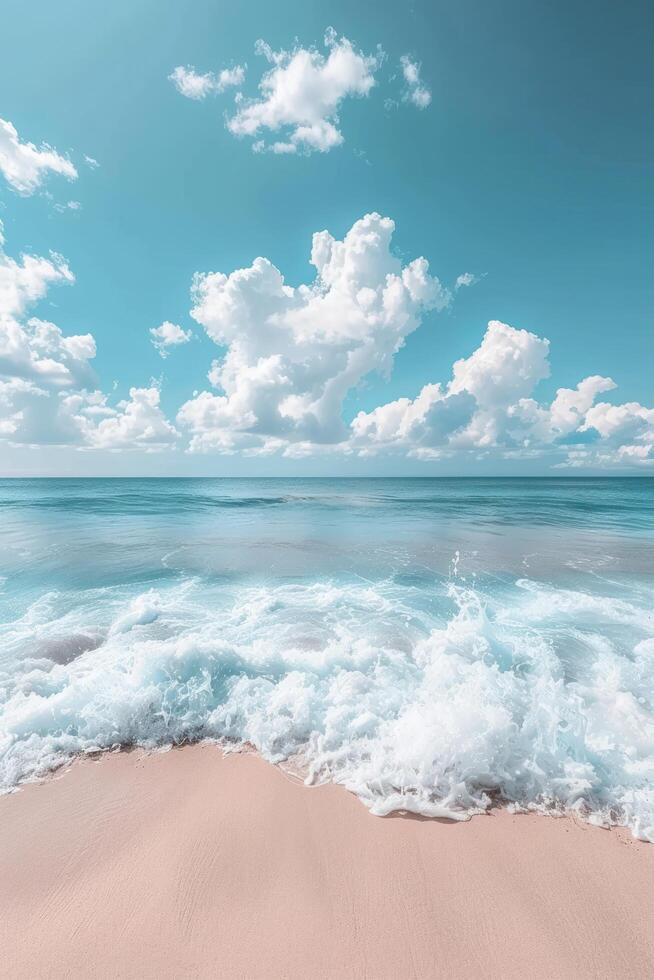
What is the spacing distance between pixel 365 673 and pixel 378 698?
0.84 m

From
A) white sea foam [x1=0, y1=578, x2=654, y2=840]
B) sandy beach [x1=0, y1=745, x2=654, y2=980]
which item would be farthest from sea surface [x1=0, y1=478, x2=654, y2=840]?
sandy beach [x1=0, y1=745, x2=654, y2=980]

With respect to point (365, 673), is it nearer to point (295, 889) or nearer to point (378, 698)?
point (378, 698)

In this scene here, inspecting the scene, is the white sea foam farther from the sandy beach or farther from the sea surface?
the sandy beach

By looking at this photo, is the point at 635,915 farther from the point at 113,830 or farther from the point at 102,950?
the point at 113,830

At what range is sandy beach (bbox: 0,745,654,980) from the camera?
270 cm

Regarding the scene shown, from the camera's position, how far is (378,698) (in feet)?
17.3

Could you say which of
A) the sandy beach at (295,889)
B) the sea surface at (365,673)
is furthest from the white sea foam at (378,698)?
the sandy beach at (295,889)

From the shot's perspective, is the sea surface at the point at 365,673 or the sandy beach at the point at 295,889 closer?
the sandy beach at the point at 295,889

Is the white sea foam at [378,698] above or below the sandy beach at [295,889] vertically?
above

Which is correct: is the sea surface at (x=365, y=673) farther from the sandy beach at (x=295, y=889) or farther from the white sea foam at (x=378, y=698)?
the sandy beach at (x=295, y=889)

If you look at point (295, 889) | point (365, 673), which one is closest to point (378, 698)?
point (365, 673)

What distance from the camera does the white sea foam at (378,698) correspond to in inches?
162

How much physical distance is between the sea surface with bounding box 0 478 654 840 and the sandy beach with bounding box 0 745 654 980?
1.18 ft

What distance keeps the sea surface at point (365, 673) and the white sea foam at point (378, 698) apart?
25 millimetres
